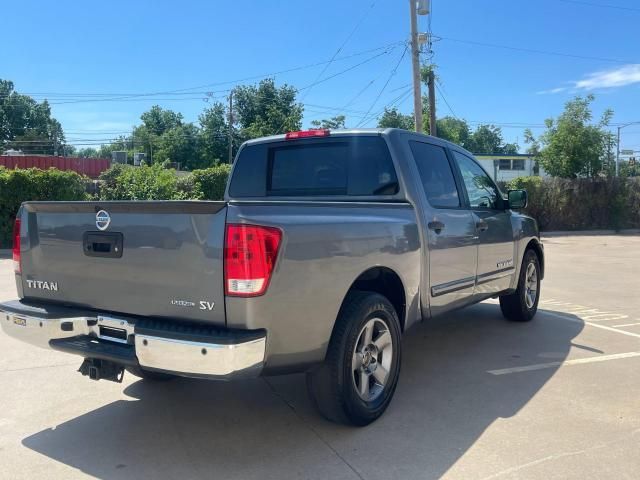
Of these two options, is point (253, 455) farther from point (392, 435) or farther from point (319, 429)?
point (392, 435)

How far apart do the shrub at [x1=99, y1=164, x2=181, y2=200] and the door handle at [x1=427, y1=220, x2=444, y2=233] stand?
1413 centimetres

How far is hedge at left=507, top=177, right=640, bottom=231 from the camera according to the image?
24453 mm

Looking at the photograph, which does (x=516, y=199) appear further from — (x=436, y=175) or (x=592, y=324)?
(x=592, y=324)

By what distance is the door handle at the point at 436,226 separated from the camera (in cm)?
450

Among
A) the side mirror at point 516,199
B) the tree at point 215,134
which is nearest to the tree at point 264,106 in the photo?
the tree at point 215,134

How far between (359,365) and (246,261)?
1258 millimetres

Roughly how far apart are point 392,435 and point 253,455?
0.90 m

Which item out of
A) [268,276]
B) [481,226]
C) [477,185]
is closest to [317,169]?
[481,226]

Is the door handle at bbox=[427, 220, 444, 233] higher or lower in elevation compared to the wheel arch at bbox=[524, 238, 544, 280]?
higher

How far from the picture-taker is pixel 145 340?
119 inches

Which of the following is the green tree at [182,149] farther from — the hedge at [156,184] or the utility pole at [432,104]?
the hedge at [156,184]

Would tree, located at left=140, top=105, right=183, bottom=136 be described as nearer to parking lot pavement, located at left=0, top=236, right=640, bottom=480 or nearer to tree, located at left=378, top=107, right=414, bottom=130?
tree, located at left=378, top=107, right=414, bottom=130

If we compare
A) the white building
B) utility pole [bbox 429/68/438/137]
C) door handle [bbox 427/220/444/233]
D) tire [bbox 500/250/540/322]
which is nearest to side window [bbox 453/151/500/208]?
door handle [bbox 427/220/444/233]

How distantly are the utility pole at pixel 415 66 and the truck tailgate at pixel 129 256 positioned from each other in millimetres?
16083
